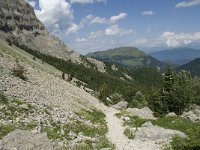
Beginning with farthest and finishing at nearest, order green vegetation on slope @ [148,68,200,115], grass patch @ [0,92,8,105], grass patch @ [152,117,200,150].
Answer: green vegetation on slope @ [148,68,200,115]
grass patch @ [0,92,8,105]
grass patch @ [152,117,200,150]

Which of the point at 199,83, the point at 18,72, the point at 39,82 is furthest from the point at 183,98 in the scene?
the point at 18,72

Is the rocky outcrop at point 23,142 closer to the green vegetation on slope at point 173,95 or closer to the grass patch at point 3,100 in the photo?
the grass patch at point 3,100

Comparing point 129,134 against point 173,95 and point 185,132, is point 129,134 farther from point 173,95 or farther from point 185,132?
point 173,95

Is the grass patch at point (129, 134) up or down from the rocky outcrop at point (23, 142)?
down

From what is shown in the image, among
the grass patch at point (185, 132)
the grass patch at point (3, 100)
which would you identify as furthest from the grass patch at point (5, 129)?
the grass patch at point (185, 132)

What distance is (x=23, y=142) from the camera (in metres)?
27.6

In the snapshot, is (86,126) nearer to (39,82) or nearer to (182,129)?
(182,129)

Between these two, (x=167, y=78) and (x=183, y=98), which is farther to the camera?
(x=167, y=78)

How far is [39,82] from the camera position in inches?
2717

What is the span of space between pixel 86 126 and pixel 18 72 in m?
22.8

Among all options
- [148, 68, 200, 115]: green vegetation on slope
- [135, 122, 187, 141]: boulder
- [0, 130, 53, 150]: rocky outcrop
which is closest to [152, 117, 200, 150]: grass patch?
[135, 122, 187, 141]: boulder

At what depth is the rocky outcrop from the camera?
2689 cm

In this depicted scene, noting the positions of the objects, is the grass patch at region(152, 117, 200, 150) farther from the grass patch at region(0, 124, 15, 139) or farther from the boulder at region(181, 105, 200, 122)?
the grass patch at region(0, 124, 15, 139)

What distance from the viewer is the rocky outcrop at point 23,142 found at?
26.9m
